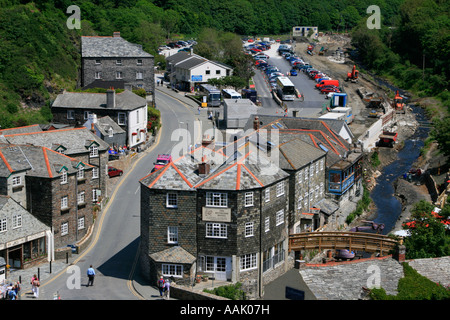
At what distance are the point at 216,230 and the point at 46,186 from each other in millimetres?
15389

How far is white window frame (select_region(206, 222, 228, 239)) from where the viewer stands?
2122 inches

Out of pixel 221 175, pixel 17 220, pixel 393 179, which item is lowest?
pixel 393 179

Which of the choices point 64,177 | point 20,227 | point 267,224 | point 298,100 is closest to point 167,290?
point 267,224

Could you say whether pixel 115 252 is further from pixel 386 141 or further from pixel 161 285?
pixel 386 141

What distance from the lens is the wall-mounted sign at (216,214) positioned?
5375 cm

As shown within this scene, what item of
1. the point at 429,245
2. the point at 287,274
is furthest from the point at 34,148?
the point at 429,245

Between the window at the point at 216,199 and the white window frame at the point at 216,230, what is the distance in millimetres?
1357

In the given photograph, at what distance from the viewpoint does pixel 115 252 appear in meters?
61.3

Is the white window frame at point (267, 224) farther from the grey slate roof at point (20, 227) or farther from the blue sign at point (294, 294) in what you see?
the grey slate roof at point (20, 227)

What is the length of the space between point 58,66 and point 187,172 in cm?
5628

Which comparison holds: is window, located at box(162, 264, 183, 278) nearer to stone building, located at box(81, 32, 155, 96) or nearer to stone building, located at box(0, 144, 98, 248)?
stone building, located at box(0, 144, 98, 248)

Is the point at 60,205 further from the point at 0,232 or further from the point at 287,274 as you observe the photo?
the point at 287,274

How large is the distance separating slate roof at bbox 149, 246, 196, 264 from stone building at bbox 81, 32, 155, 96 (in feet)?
190

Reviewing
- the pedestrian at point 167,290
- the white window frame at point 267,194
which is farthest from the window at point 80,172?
the white window frame at point 267,194
